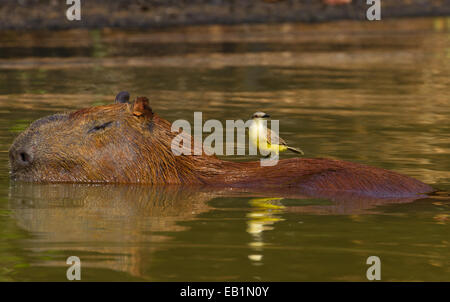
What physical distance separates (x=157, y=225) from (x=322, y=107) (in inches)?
302

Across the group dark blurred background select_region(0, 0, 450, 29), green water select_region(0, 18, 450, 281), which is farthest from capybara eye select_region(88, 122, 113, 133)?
dark blurred background select_region(0, 0, 450, 29)

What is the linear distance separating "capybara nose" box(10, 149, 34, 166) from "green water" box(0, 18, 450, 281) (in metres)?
0.22

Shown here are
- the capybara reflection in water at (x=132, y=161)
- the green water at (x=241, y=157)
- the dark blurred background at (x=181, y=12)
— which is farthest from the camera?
the dark blurred background at (x=181, y=12)

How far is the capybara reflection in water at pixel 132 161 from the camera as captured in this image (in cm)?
909

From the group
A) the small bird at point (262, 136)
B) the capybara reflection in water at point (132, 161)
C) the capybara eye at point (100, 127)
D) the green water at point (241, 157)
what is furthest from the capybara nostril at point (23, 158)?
the small bird at point (262, 136)

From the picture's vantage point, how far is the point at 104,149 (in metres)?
9.21

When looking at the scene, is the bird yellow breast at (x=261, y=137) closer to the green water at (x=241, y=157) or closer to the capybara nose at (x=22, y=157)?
the green water at (x=241, y=157)

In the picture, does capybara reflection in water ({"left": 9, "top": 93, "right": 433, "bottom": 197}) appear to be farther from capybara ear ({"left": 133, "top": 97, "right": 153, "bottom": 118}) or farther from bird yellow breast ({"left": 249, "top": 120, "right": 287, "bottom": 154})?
bird yellow breast ({"left": 249, "top": 120, "right": 287, "bottom": 154})

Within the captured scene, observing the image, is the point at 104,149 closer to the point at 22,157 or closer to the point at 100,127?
the point at 100,127

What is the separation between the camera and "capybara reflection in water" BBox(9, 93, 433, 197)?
909 centimetres

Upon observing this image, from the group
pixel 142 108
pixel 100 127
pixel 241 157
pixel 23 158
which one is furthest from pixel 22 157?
pixel 241 157

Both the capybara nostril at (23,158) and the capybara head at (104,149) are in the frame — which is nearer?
the capybara head at (104,149)

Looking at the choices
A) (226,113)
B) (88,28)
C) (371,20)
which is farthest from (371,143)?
(371,20)

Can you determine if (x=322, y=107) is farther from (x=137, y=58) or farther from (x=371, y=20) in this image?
(x=371, y=20)
